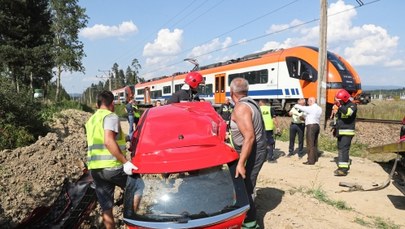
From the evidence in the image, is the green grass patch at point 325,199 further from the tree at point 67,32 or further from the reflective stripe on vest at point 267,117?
the tree at point 67,32

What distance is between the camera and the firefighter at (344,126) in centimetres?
790

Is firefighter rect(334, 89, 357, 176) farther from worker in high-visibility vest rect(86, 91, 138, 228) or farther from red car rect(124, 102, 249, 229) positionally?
worker in high-visibility vest rect(86, 91, 138, 228)

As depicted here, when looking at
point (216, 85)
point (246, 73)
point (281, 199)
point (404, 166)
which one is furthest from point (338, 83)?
point (281, 199)

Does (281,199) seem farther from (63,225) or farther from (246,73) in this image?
(246,73)

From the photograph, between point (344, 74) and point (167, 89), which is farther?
point (167, 89)

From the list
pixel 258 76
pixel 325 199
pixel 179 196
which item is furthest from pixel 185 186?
pixel 258 76

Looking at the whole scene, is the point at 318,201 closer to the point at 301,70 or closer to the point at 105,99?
the point at 105,99

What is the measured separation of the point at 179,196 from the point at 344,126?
5.70 meters

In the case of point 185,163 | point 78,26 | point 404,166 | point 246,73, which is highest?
point 78,26

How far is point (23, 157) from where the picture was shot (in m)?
7.28

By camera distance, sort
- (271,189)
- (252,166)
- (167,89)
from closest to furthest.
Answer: (252,166) → (271,189) → (167,89)

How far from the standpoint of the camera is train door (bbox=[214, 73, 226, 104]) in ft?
74.6

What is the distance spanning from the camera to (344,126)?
7992mm

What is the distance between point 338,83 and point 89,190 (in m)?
14.0
